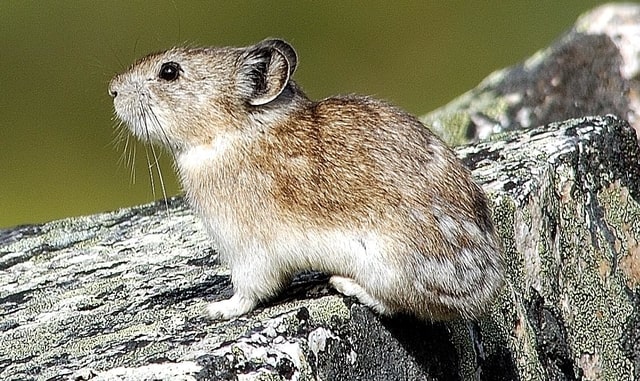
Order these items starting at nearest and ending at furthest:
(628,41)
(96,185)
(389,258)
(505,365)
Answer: (389,258)
(505,365)
(628,41)
(96,185)

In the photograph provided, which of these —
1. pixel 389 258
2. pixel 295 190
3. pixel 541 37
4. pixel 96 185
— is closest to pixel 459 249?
pixel 389 258

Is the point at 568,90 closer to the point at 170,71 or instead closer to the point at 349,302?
the point at 170,71

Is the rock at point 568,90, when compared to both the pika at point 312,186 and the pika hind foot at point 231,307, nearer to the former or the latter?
the pika at point 312,186

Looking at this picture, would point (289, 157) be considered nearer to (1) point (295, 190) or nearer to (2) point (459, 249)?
(1) point (295, 190)

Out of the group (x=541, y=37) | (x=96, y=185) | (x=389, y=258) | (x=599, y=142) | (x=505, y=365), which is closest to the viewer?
(x=389, y=258)

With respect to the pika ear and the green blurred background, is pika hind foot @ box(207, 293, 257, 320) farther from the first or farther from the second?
the green blurred background

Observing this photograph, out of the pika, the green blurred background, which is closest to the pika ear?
the pika

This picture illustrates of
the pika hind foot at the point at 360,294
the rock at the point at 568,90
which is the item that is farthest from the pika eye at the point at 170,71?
the rock at the point at 568,90
